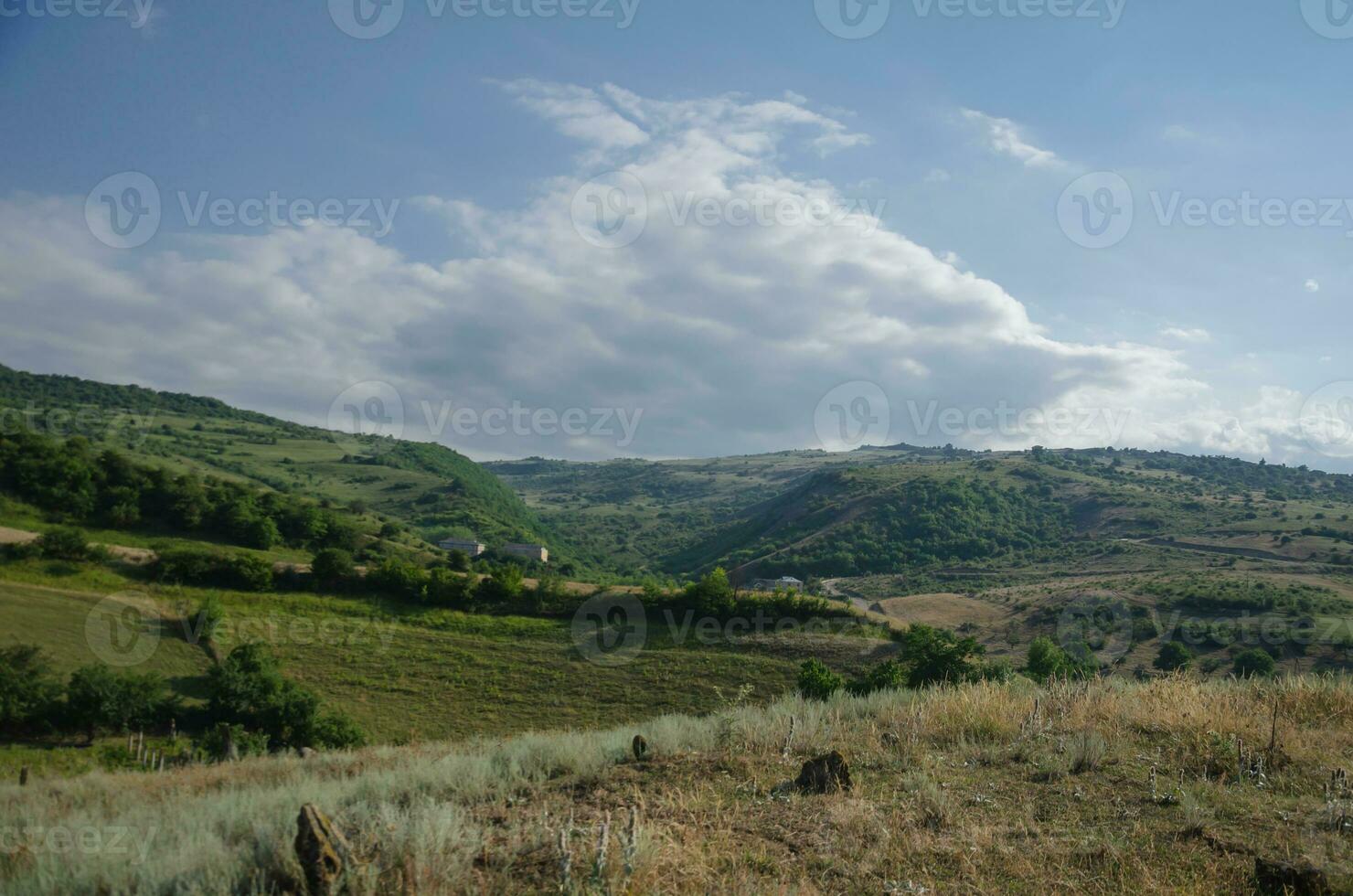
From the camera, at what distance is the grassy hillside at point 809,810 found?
416 centimetres

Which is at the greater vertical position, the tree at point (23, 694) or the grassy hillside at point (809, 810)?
the grassy hillside at point (809, 810)

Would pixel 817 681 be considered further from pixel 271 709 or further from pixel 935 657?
pixel 271 709

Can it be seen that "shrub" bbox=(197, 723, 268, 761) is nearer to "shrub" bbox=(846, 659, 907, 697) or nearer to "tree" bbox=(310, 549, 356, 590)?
"tree" bbox=(310, 549, 356, 590)

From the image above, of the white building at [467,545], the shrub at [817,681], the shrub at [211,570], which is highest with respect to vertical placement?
the shrub at [211,570]

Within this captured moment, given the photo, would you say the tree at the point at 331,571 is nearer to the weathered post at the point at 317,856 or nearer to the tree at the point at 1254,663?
the weathered post at the point at 317,856

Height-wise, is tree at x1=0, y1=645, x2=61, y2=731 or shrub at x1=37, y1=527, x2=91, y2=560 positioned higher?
shrub at x1=37, y1=527, x2=91, y2=560

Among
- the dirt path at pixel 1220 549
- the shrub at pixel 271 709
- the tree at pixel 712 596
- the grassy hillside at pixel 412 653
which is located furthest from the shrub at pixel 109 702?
the dirt path at pixel 1220 549

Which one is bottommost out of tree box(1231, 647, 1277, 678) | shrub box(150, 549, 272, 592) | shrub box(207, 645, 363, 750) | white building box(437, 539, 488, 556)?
shrub box(207, 645, 363, 750)

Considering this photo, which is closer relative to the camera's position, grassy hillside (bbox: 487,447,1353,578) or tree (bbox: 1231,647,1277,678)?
tree (bbox: 1231,647,1277,678)

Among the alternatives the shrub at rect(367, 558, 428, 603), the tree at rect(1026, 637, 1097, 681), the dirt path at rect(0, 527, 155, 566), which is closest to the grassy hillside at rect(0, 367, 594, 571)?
the dirt path at rect(0, 527, 155, 566)

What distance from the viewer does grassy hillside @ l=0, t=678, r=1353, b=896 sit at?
13.6 feet

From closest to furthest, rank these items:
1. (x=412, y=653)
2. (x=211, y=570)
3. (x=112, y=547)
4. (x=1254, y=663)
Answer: (x=1254, y=663) → (x=412, y=653) → (x=112, y=547) → (x=211, y=570)

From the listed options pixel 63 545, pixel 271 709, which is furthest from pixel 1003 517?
pixel 63 545

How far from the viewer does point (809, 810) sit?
5656mm
